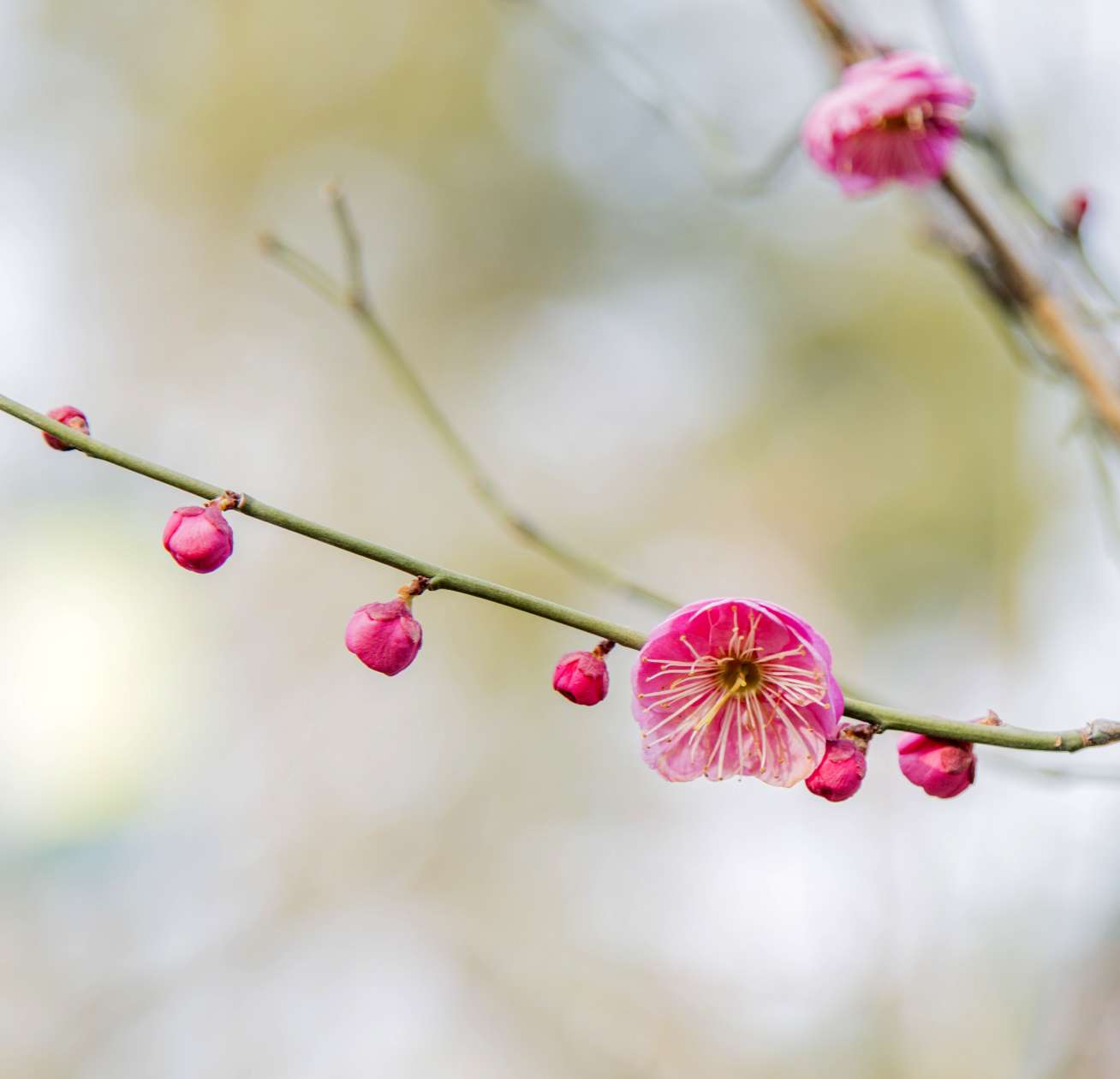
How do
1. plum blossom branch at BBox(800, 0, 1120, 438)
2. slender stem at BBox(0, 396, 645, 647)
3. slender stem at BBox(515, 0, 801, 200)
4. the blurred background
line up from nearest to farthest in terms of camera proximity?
slender stem at BBox(0, 396, 645, 647) < plum blossom branch at BBox(800, 0, 1120, 438) < slender stem at BBox(515, 0, 801, 200) < the blurred background

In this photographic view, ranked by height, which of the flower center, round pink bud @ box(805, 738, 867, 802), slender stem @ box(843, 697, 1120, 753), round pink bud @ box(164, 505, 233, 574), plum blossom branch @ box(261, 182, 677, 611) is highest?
plum blossom branch @ box(261, 182, 677, 611)

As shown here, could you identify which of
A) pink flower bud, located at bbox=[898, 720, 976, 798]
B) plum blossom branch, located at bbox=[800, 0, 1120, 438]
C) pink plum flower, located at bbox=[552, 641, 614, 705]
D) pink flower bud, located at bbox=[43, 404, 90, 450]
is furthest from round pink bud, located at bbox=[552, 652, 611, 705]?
plum blossom branch, located at bbox=[800, 0, 1120, 438]

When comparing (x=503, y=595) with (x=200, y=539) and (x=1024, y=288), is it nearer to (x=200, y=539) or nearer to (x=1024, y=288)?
(x=200, y=539)

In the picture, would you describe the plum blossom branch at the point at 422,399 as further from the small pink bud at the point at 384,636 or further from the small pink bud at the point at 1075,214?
the small pink bud at the point at 1075,214

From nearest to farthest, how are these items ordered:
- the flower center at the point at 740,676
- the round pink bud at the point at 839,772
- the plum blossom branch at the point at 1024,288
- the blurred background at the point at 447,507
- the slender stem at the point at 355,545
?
the slender stem at the point at 355,545
the round pink bud at the point at 839,772
the flower center at the point at 740,676
the plum blossom branch at the point at 1024,288
the blurred background at the point at 447,507

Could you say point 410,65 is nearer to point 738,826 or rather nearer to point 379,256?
point 379,256

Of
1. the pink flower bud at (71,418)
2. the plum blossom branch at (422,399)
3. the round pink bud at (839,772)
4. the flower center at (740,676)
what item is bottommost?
the pink flower bud at (71,418)

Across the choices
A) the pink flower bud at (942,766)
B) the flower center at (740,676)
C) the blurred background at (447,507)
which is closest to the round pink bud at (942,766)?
the pink flower bud at (942,766)

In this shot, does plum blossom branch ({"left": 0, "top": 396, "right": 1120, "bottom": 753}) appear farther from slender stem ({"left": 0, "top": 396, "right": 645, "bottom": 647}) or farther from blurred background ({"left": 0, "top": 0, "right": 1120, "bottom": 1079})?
blurred background ({"left": 0, "top": 0, "right": 1120, "bottom": 1079})
